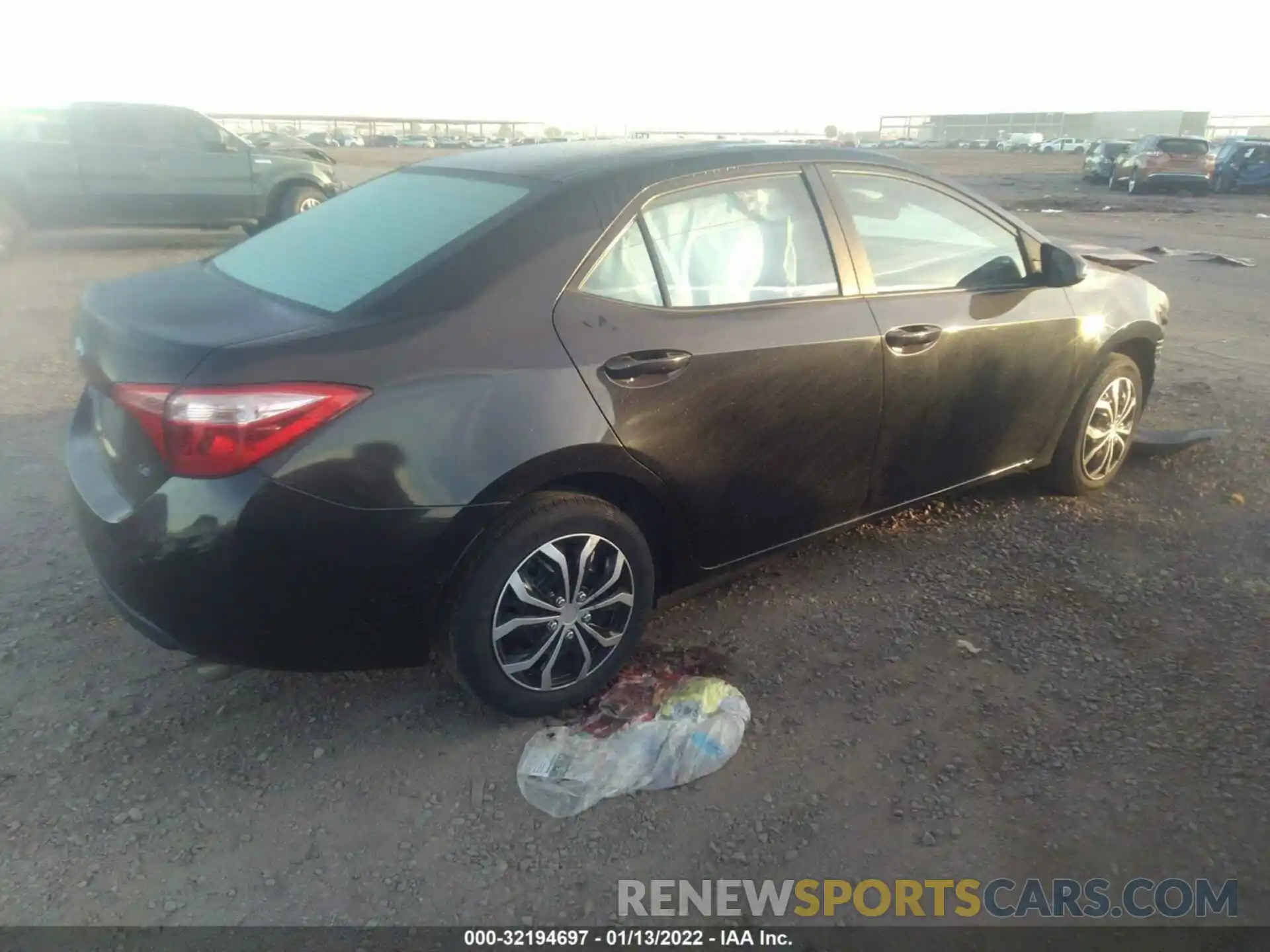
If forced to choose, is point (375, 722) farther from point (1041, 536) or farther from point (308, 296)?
point (1041, 536)

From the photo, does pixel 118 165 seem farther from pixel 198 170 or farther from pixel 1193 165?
pixel 1193 165

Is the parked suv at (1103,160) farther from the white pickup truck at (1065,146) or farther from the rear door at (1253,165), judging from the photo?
the white pickup truck at (1065,146)

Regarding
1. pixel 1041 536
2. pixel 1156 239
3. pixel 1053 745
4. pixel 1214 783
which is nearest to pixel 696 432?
pixel 1053 745

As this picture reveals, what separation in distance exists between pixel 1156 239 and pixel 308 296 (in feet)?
52.1

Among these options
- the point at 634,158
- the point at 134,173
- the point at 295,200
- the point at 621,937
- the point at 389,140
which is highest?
the point at 634,158

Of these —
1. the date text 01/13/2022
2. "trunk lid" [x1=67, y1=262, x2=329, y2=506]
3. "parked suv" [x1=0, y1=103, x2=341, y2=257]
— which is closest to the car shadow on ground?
"parked suv" [x1=0, y1=103, x2=341, y2=257]

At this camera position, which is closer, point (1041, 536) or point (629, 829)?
point (629, 829)

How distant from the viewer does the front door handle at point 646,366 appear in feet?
9.15

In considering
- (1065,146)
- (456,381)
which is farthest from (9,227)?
(1065,146)

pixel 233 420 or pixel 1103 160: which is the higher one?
pixel 233 420

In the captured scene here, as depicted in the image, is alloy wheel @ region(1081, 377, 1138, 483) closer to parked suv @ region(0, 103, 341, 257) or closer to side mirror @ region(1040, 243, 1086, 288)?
side mirror @ region(1040, 243, 1086, 288)

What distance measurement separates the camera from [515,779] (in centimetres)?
272

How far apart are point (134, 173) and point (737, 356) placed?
11.8 m

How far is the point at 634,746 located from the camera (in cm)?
280
